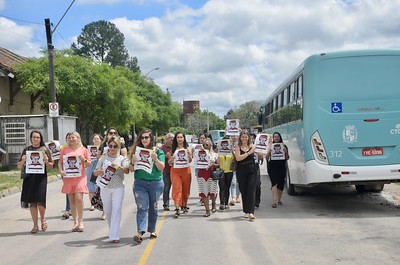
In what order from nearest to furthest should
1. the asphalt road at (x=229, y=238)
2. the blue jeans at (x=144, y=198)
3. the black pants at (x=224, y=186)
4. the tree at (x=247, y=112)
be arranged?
the asphalt road at (x=229, y=238) → the blue jeans at (x=144, y=198) → the black pants at (x=224, y=186) → the tree at (x=247, y=112)

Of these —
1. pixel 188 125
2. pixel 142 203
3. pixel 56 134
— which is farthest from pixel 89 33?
pixel 142 203

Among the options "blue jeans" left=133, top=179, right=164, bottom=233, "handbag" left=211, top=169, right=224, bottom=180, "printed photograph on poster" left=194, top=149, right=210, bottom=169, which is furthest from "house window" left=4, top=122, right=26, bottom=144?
"blue jeans" left=133, top=179, right=164, bottom=233

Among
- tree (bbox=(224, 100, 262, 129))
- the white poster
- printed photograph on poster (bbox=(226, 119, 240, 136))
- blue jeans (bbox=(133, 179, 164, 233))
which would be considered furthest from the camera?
tree (bbox=(224, 100, 262, 129))

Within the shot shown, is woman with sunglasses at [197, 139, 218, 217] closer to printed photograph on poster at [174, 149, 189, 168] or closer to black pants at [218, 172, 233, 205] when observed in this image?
black pants at [218, 172, 233, 205]

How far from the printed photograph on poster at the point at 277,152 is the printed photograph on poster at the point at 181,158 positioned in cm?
252

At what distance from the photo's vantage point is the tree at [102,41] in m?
72.8

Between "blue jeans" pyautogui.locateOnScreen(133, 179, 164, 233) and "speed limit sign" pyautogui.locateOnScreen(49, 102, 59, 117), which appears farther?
"speed limit sign" pyautogui.locateOnScreen(49, 102, 59, 117)

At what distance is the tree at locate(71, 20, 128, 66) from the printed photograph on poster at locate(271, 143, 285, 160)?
64432 mm

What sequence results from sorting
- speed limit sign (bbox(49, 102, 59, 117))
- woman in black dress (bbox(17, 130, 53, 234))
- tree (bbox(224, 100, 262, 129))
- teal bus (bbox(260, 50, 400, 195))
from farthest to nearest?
tree (bbox(224, 100, 262, 129))
speed limit sign (bbox(49, 102, 59, 117))
teal bus (bbox(260, 50, 400, 195))
woman in black dress (bbox(17, 130, 53, 234))

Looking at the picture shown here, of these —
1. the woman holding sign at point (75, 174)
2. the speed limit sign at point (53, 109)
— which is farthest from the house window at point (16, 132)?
the woman holding sign at point (75, 174)

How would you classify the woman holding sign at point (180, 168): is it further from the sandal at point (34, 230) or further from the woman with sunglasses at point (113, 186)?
the sandal at point (34, 230)

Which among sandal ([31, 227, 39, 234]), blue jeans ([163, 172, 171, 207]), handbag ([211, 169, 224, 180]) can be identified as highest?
handbag ([211, 169, 224, 180])

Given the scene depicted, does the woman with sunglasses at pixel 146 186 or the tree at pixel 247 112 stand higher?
the tree at pixel 247 112

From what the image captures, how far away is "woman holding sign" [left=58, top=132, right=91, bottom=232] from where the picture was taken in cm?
835
